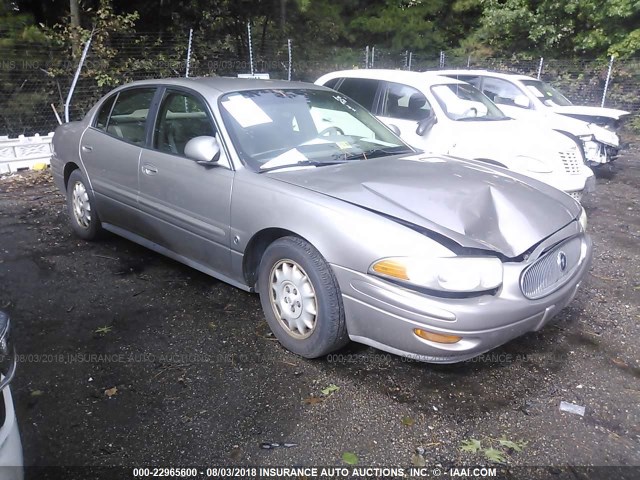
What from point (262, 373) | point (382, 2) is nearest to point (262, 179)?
point (262, 373)

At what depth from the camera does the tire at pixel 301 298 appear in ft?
9.89

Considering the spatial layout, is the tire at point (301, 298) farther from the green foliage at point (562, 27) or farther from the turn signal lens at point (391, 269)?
the green foliage at point (562, 27)

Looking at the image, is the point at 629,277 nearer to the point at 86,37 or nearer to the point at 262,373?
the point at 262,373

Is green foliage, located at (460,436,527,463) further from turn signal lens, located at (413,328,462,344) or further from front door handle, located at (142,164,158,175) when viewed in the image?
front door handle, located at (142,164,158,175)

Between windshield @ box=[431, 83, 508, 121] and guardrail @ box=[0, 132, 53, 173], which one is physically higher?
windshield @ box=[431, 83, 508, 121]

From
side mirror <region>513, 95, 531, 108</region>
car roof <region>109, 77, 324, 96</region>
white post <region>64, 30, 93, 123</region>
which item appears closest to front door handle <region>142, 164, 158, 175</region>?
car roof <region>109, 77, 324, 96</region>

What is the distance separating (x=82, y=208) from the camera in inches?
205

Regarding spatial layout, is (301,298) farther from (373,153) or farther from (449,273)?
(373,153)

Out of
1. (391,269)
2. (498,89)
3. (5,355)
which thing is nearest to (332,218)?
(391,269)

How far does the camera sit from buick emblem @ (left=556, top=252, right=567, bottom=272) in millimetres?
3111

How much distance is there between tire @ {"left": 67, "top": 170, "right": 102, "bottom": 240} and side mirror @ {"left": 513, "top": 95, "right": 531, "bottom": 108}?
26.8 feet

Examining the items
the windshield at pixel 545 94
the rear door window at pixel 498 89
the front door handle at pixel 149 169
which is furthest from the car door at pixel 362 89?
the windshield at pixel 545 94

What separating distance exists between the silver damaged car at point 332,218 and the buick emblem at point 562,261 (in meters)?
0.01

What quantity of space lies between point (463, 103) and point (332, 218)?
183 inches
